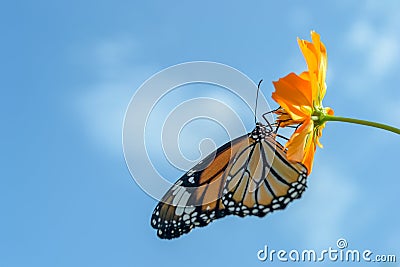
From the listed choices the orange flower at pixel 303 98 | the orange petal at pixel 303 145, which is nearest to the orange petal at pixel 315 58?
the orange flower at pixel 303 98

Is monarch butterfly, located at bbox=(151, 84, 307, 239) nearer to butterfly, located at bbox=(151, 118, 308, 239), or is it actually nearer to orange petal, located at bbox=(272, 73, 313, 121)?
butterfly, located at bbox=(151, 118, 308, 239)

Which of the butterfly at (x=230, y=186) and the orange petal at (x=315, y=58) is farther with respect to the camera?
the butterfly at (x=230, y=186)

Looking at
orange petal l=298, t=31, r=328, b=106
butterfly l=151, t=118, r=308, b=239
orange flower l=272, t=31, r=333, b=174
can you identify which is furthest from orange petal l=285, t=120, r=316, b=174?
butterfly l=151, t=118, r=308, b=239

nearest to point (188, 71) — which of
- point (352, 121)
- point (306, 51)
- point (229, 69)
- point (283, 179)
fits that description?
point (229, 69)

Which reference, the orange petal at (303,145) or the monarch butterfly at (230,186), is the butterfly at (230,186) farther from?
the orange petal at (303,145)

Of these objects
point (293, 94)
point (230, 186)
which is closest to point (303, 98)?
point (293, 94)

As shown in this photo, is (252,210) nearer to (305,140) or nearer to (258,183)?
(258,183)

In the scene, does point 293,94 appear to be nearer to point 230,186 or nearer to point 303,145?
point 303,145

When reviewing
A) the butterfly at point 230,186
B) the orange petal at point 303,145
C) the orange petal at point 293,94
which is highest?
the butterfly at point 230,186
